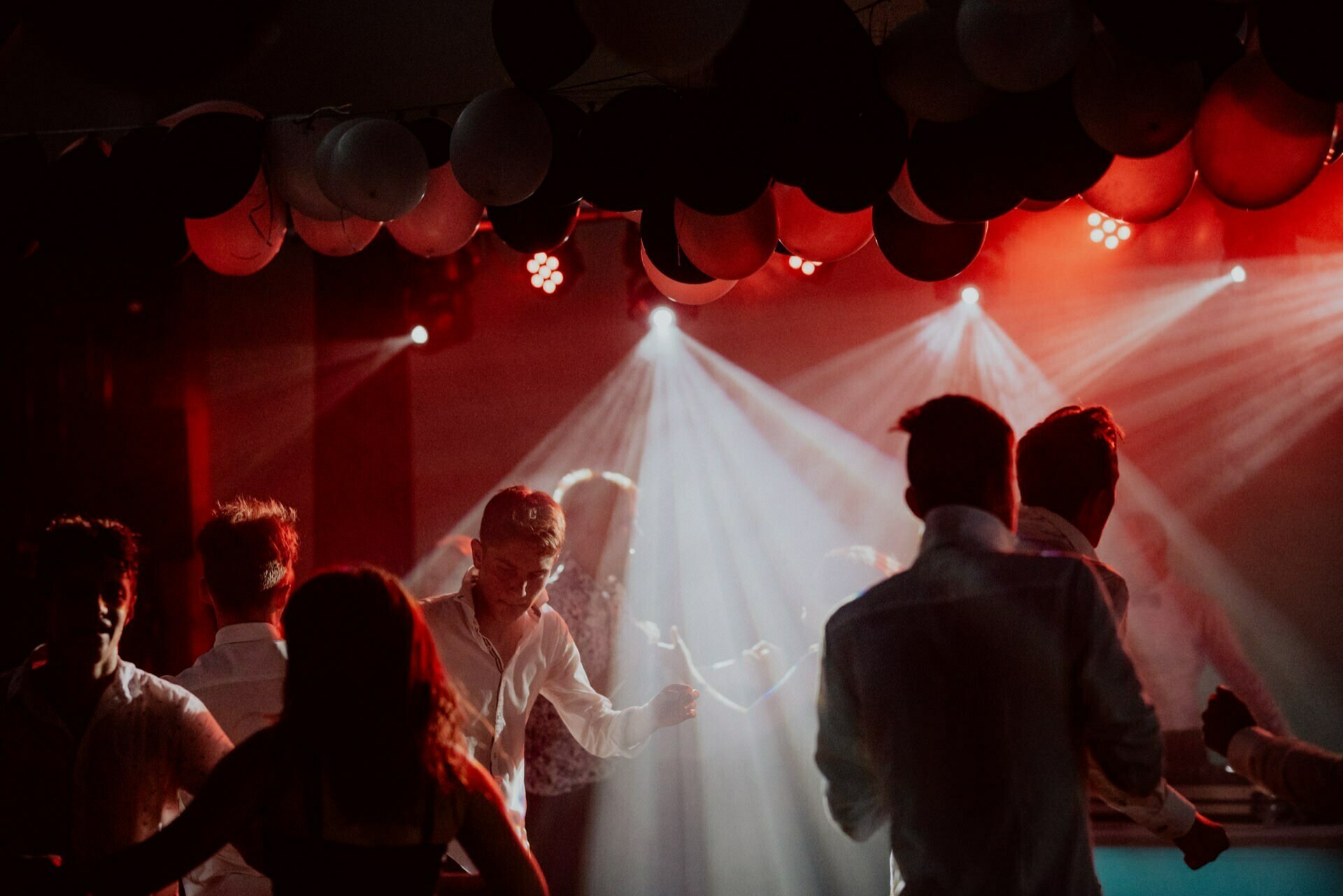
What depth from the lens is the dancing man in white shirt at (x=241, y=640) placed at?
1985 mm

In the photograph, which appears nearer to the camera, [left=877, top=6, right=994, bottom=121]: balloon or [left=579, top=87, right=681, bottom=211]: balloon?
[left=877, top=6, right=994, bottom=121]: balloon

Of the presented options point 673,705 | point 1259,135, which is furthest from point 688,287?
point 1259,135

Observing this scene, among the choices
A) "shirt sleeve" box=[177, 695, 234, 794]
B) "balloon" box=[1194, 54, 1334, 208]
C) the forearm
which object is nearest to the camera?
the forearm

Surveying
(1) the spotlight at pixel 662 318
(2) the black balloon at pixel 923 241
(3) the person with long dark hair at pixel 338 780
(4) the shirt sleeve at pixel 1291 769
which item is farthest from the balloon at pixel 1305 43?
(1) the spotlight at pixel 662 318

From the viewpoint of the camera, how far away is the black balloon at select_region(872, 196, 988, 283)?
104 inches

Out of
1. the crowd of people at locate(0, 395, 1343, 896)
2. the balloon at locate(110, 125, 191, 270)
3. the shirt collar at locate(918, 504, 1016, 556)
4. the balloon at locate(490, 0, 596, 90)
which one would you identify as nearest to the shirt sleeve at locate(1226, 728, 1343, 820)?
the crowd of people at locate(0, 395, 1343, 896)

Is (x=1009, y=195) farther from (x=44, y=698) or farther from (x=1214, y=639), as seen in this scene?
(x=1214, y=639)

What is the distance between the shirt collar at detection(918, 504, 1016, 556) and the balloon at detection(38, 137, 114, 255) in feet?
8.23

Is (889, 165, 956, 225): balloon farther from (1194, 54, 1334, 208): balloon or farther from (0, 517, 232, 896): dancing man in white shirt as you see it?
(0, 517, 232, 896): dancing man in white shirt

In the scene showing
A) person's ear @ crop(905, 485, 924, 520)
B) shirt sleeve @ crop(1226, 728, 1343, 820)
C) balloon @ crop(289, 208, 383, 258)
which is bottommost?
shirt sleeve @ crop(1226, 728, 1343, 820)

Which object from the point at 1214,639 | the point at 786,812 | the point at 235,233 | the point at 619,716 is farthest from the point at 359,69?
the point at 1214,639

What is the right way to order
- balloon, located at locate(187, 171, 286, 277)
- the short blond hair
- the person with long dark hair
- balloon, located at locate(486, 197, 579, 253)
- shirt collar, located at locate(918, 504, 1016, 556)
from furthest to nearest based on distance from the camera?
balloon, located at locate(187, 171, 286, 277)
balloon, located at locate(486, 197, 579, 253)
the short blond hair
shirt collar, located at locate(918, 504, 1016, 556)
the person with long dark hair

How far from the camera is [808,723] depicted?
9.29ft

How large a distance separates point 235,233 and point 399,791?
7.11 feet
